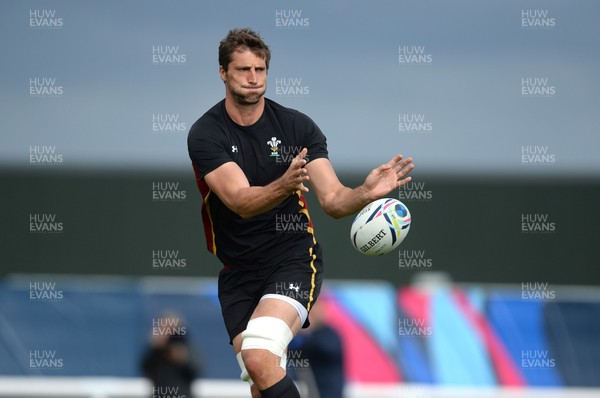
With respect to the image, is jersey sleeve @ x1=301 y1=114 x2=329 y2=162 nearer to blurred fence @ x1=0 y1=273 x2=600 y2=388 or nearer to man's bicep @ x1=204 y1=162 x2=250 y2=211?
man's bicep @ x1=204 y1=162 x2=250 y2=211

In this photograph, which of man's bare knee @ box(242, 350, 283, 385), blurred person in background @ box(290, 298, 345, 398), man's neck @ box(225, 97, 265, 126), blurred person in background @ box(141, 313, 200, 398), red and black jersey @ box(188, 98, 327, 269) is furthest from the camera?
blurred person in background @ box(290, 298, 345, 398)

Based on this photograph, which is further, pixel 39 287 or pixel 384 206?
pixel 39 287

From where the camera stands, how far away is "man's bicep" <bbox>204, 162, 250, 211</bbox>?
25.2 feet

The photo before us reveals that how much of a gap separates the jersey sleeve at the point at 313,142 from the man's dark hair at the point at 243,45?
62 cm

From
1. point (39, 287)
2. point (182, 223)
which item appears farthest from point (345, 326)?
point (182, 223)

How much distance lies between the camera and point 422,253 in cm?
2128

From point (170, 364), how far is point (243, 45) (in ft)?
22.4

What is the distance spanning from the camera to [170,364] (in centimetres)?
1379

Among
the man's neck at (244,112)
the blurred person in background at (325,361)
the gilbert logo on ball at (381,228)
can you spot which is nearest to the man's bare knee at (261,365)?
the gilbert logo on ball at (381,228)

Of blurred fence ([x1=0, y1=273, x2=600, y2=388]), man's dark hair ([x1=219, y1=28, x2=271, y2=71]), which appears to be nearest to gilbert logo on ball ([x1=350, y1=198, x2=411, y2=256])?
man's dark hair ([x1=219, y1=28, x2=271, y2=71])

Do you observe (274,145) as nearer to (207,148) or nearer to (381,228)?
(207,148)

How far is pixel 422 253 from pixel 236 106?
534 inches

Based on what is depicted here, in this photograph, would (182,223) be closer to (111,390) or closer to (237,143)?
(111,390)

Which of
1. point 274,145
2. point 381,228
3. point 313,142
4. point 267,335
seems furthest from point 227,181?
point 381,228
